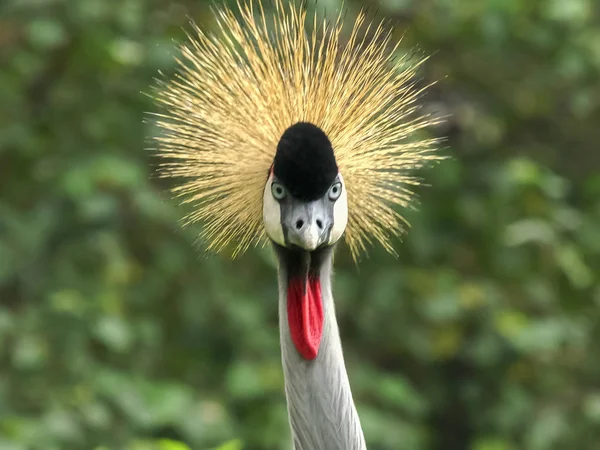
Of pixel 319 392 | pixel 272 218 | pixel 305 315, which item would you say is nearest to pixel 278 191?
pixel 272 218

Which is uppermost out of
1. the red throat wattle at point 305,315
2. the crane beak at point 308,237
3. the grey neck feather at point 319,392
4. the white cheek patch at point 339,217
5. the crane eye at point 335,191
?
the crane eye at point 335,191

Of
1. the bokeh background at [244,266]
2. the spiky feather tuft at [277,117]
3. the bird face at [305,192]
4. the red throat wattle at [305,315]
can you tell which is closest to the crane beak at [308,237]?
the bird face at [305,192]

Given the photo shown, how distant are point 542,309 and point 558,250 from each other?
1.06ft

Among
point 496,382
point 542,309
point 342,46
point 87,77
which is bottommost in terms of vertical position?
point 496,382

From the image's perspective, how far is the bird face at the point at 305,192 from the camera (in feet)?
4.56

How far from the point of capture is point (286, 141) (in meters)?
1.43

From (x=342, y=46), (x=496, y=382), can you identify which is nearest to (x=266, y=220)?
(x=342, y=46)

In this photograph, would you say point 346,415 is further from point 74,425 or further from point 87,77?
point 87,77

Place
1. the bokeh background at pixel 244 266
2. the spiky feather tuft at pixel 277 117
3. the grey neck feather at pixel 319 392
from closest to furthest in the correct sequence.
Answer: the grey neck feather at pixel 319 392
the spiky feather tuft at pixel 277 117
the bokeh background at pixel 244 266

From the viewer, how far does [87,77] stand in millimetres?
2594

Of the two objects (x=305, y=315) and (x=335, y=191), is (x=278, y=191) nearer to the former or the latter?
(x=335, y=191)

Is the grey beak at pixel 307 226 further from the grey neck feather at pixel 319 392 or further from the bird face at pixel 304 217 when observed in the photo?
the grey neck feather at pixel 319 392

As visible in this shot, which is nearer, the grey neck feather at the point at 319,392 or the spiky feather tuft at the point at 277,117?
the grey neck feather at the point at 319,392

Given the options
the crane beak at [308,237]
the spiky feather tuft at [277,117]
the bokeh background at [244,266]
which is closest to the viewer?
the crane beak at [308,237]
